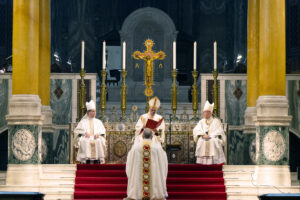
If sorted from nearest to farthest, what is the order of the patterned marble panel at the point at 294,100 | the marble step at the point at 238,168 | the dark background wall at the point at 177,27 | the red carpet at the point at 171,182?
the red carpet at the point at 171,182
the marble step at the point at 238,168
the patterned marble panel at the point at 294,100
the dark background wall at the point at 177,27

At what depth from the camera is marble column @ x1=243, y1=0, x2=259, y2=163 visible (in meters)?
17.1

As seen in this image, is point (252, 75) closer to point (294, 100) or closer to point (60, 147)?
point (294, 100)

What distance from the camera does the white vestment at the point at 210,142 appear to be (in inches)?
584

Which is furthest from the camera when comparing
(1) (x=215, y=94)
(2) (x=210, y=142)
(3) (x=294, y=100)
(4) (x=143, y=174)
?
(3) (x=294, y=100)

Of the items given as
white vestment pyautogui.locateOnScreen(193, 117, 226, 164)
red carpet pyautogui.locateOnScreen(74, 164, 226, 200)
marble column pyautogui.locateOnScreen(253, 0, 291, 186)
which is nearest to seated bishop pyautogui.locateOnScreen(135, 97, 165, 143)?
red carpet pyautogui.locateOnScreen(74, 164, 226, 200)

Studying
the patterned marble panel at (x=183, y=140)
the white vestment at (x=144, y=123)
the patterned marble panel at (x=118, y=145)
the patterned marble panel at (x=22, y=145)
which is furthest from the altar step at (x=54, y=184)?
the patterned marble panel at (x=183, y=140)

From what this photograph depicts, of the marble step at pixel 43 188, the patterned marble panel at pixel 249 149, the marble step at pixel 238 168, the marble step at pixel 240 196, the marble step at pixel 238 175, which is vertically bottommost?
the marble step at pixel 240 196

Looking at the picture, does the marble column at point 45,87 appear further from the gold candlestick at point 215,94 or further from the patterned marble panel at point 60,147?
the gold candlestick at point 215,94

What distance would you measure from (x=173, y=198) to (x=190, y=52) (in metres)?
8.67

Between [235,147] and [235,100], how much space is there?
130cm

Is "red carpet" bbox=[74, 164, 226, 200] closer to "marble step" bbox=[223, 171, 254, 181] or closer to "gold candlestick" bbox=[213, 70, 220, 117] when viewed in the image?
"marble step" bbox=[223, 171, 254, 181]

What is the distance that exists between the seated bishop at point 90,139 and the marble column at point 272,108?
346cm

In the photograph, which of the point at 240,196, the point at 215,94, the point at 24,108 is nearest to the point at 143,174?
the point at 240,196

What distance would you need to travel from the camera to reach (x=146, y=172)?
1237cm
